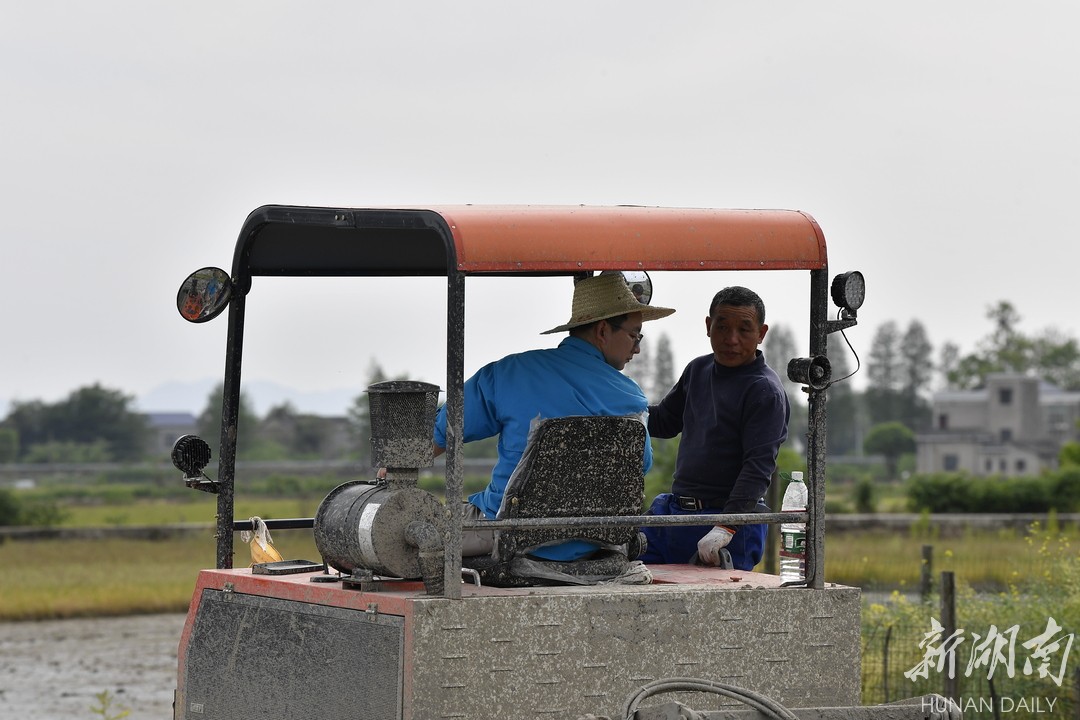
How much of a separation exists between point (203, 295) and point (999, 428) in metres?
93.7

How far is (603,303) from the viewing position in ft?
19.6

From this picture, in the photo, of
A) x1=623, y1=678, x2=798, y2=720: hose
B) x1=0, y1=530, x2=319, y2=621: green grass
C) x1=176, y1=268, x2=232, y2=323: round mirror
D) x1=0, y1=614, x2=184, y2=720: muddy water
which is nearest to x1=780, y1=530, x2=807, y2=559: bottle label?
x1=623, y1=678, x2=798, y2=720: hose

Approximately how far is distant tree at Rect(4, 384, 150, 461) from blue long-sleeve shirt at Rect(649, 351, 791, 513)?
96.4 metres

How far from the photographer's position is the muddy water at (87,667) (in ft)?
57.0

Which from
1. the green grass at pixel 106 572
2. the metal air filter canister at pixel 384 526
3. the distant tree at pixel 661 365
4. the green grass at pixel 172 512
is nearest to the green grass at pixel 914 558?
the green grass at pixel 106 572

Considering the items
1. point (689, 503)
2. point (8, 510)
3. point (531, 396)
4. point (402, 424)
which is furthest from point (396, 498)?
point (8, 510)

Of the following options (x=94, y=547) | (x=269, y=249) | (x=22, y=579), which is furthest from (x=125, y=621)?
(x=269, y=249)

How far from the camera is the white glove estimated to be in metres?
6.30

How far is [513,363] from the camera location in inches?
228

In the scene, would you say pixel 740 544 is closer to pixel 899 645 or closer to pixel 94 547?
pixel 899 645

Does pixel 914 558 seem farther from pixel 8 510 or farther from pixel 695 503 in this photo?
pixel 695 503

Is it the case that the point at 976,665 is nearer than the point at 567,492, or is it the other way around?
the point at 567,492

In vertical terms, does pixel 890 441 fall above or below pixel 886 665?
above

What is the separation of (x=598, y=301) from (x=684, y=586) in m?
1.08
